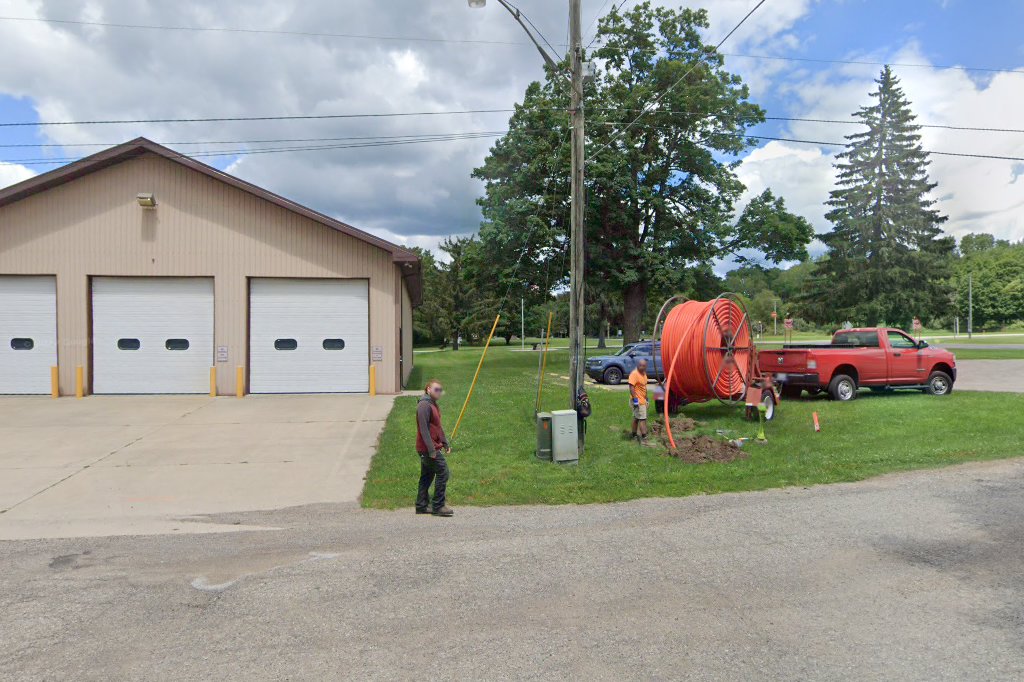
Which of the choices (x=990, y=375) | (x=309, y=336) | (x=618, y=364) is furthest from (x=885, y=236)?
(x=309, y=336)

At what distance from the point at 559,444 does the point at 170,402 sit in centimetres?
1194

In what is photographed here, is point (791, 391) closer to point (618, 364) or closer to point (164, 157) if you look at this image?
point (618, 364)

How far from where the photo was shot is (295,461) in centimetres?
1038

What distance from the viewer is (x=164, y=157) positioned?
18.1m

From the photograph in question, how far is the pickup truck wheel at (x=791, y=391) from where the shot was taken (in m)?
16.2

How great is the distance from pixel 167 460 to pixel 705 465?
8.28 metres

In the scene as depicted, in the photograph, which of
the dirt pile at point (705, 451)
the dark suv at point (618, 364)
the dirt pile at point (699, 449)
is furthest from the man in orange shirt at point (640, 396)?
the dark suv at point (618, 364)

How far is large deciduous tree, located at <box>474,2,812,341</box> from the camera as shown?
28.6m

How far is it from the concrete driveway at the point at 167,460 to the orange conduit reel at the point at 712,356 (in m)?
5.97

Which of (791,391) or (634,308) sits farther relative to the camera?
(634,308)

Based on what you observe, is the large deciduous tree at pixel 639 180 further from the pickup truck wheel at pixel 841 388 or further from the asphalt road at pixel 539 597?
the asphalt road at pixel 539 597

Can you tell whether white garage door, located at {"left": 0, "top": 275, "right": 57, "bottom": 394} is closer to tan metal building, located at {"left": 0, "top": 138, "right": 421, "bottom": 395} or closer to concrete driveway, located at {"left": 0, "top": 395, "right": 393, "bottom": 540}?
tan metal building, located at {"left": 0, "top": 138, "right": 421, "bottom": 395}

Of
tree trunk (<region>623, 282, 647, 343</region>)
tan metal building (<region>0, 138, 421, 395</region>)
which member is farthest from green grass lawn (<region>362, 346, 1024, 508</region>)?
tree trunk (<region>623, 282, 647, 343</region>)

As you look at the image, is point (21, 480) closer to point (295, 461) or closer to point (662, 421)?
point (295, 461)
